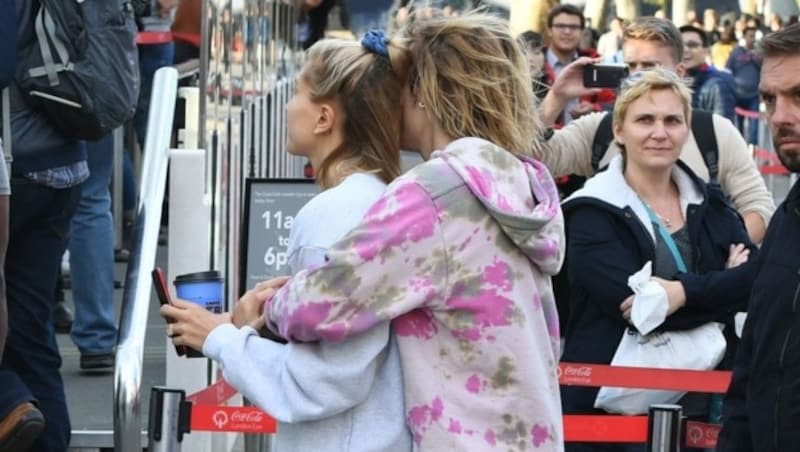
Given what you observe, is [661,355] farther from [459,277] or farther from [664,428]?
[459,277]

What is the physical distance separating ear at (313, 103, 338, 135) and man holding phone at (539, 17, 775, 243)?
7.90ft

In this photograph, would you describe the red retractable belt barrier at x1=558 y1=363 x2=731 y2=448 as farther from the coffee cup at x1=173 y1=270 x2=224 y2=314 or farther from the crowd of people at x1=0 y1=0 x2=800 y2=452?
the coffee cup at x1=173 y1=270 x2=224 y2=314

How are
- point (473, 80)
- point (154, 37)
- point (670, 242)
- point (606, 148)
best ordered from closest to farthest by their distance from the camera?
point (473, 80), point (670, 242), point (606, 148), point (154, 37)

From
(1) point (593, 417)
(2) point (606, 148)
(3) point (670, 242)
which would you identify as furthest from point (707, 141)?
(1) point (593, 417)

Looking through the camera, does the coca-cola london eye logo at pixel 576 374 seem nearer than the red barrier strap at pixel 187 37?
Yes

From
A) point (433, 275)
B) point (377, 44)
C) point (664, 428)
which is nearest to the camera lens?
point (433, 275)

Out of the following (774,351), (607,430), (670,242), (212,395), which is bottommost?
(607,430)

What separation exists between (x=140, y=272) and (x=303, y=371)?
219 centimetres

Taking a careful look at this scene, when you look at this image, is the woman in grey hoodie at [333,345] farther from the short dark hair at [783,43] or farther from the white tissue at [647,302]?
the white tissue at [647,302]

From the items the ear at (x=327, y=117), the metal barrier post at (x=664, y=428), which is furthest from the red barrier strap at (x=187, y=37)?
the ear at (x=327, y=117)

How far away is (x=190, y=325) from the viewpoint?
3627mm

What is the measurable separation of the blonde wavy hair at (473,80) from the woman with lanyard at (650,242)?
2.03 meters

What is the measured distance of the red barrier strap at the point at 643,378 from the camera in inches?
217

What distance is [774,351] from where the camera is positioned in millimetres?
3768
